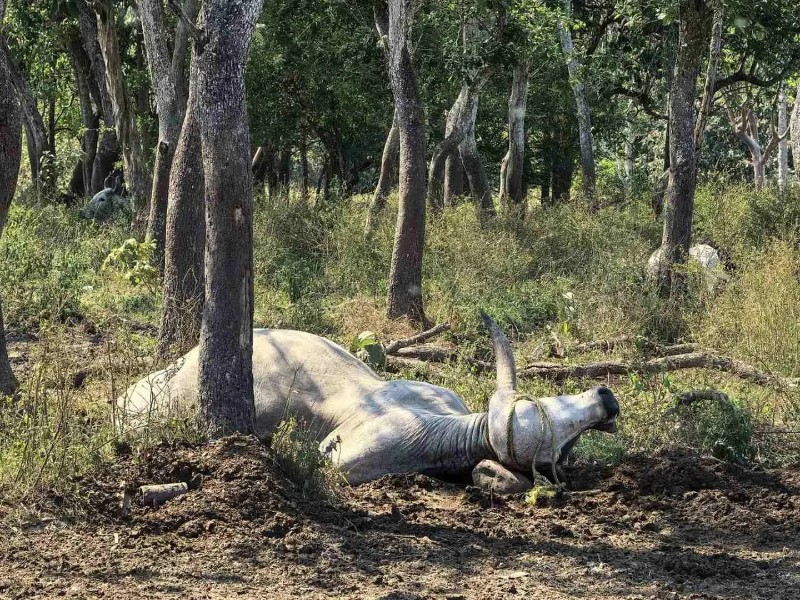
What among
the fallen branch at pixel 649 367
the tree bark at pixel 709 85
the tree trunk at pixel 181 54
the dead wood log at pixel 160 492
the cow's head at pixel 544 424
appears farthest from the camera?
the tree bark at pixel 709 85

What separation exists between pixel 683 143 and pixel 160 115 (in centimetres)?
677

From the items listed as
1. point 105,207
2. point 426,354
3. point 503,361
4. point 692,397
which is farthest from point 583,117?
point 503,361

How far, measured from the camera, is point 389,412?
25.8 ft

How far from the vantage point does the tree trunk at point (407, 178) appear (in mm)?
13727

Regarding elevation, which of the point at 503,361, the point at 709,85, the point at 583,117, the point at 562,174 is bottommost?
the point at 503,361

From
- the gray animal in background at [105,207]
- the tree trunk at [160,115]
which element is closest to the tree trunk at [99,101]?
the gray animal in background at [105,207]

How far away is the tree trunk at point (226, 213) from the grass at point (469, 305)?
1.21 feet

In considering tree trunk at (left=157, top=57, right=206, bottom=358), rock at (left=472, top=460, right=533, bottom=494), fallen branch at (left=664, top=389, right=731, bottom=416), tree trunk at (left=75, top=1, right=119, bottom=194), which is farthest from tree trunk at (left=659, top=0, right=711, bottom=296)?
tree trunk at (left=75, top=1, right=119, bottom=194)

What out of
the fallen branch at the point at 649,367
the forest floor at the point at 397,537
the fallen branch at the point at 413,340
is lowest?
the forest floor at the point at 397,537

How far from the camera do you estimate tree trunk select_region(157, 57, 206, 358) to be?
10633mm

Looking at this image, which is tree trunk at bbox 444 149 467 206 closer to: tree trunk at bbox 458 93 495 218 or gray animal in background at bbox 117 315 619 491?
tree trunk at bbox 458 93 495 218

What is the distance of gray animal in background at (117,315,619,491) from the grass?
68 cm

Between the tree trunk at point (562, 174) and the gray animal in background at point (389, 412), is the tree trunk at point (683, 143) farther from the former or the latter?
the tree trunk at point (562, 174)

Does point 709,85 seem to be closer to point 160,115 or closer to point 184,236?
point 160,115
